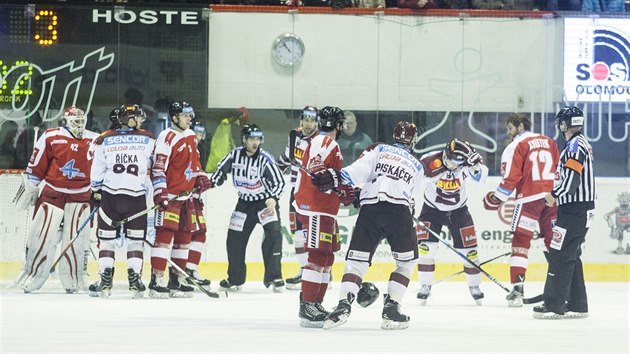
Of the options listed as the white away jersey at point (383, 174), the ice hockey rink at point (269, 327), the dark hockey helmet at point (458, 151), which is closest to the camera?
the ice hockey rink at point (269, 327)

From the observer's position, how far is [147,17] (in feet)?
38.4

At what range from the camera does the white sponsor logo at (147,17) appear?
11680 millimetres

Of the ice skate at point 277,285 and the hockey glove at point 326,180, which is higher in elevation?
the hockey glove at point 326,180

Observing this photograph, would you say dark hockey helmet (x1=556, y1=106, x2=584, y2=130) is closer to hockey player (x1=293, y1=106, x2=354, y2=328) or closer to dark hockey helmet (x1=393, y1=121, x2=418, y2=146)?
dark hockey helmet (x1=393, y1=121, x2=418, y2=146)

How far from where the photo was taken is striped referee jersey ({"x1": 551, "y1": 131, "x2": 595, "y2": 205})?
7957 millimetres

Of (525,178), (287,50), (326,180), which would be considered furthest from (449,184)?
(287,50)

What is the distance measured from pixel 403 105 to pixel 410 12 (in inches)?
33.8

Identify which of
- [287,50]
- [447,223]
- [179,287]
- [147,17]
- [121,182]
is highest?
[147,17]

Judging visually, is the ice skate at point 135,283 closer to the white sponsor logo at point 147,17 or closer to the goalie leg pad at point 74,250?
the goalie leg pad at point 74,250

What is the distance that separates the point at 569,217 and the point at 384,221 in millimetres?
1363

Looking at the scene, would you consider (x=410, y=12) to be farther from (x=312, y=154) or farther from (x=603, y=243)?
(x=312, y=154)

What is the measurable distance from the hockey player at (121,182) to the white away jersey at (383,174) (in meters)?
2.45

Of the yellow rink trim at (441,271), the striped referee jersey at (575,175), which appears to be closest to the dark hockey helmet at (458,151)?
the striped referee jersey at (575,175)

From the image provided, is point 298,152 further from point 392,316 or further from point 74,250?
point 392,316
